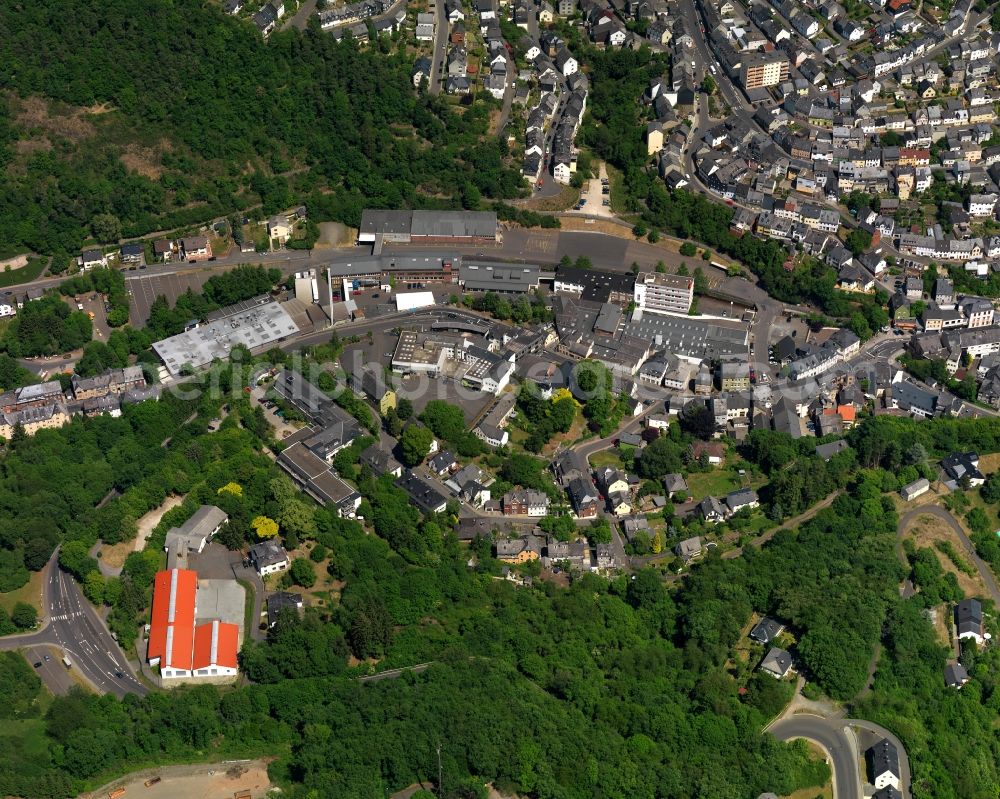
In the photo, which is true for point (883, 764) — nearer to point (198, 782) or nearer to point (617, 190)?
point (198, 782)

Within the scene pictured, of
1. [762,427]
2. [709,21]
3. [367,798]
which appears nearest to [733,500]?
[762,427]

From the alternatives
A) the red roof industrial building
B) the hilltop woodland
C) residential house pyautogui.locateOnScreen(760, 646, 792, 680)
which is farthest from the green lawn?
the red roof industrial building

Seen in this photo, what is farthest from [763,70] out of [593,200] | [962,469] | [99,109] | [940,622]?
[940,622]

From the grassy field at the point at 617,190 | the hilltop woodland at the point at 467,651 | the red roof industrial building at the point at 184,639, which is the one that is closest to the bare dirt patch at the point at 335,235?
the grassy field at the point at 617,190

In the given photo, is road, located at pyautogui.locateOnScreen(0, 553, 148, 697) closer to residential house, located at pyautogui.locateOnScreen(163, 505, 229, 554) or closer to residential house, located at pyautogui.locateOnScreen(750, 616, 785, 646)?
residential house, located at pyautogui.locateOnScreen(163, 505, 229, 554)

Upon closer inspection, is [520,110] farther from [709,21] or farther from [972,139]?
[972,139]
